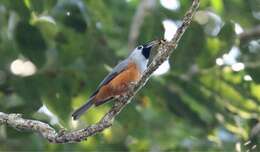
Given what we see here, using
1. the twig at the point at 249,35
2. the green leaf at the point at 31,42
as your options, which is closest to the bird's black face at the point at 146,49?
the twig at the point at 249,35

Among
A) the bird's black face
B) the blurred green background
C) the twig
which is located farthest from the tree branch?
the twig

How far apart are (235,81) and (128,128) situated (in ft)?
3.26

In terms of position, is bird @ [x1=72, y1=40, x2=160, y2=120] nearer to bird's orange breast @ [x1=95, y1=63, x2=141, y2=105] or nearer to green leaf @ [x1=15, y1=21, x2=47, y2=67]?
bird's orange breast @ [x1=95, y1=63, x2=141, y2=105]

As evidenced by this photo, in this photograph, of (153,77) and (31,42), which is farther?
(153,77)

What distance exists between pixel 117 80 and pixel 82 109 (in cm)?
40

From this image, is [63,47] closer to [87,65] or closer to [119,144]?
[87,65]

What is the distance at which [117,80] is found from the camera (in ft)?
20.8

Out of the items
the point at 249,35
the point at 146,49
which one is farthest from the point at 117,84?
the point at 249,35

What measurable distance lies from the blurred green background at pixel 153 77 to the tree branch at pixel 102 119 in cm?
140

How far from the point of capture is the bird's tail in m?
6.11

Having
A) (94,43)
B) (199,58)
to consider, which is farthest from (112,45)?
(199,58)

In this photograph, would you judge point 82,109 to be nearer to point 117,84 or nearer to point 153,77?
point 117,84

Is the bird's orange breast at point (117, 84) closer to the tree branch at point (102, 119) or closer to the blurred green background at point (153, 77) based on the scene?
the blurred green background at point (153, 77)

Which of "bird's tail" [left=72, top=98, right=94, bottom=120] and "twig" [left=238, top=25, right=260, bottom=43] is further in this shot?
"twig" [left=238, top=25, right=260, bottom=43]
